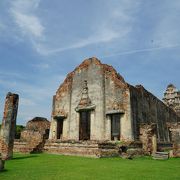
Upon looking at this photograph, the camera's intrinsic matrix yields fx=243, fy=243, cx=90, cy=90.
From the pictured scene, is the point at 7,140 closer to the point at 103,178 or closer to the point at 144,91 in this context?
the point at 103,178

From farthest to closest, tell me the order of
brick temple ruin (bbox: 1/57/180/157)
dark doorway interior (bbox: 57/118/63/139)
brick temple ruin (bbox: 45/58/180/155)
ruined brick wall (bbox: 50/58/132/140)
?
dark doorway interior (bbox: 57/118/63/139), ruined brick wall (bbox: 50/58/132/140), brick temple ruin (bbox: 45/58/180/155), brick temple ruin (bbox: 1/57/180/157)

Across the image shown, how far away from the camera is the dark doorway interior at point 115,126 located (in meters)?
17.4

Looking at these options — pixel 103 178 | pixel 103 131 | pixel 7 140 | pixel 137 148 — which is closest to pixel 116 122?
pixel 103 131

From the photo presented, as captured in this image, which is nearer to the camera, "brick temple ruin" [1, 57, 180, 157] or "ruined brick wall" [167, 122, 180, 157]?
"brick temple ruin" [1, 57, 180, 157]

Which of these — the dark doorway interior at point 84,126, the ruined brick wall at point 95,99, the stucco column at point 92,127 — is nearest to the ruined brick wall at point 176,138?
the ruined brick wall at point 95,99

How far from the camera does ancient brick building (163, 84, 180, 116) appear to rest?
37688 millimetres

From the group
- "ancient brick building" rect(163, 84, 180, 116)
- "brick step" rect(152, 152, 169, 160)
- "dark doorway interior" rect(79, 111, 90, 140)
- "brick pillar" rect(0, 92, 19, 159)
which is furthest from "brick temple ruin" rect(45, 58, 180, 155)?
"ancient brick building" rect(163, 84, 180, 116)

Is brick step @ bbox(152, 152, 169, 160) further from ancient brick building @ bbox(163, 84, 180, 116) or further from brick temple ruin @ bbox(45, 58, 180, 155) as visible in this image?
ancient brick building @ bbox(163, 84, 180, 116)

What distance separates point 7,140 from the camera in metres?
11.8

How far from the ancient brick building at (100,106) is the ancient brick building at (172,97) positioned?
15941 millimetres

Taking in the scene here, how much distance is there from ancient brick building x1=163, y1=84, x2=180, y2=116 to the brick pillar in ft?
97.9

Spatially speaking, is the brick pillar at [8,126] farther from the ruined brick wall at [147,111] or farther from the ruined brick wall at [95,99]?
the ruined brick wall at [147,111]

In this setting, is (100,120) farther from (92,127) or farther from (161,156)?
(161,156)

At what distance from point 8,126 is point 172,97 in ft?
104
